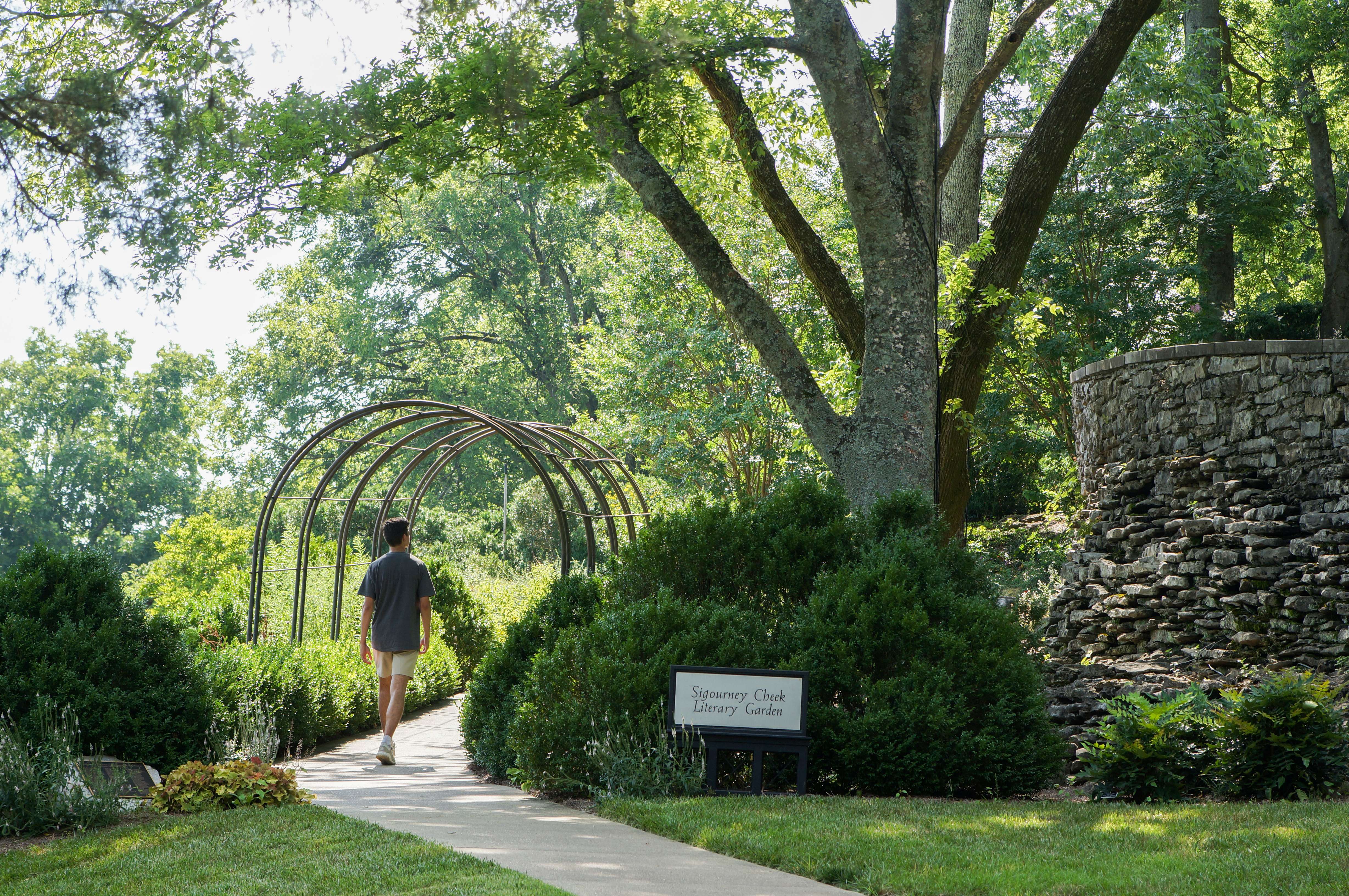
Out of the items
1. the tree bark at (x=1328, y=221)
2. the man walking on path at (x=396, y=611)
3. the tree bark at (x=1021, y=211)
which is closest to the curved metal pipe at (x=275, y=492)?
the man walking on path at (x=396, y=611)

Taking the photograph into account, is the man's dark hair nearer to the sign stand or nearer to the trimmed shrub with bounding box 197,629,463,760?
the trimmed shrub with bounding box 197,629,463,760

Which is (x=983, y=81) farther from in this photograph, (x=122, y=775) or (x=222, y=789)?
(x=122, y=775)

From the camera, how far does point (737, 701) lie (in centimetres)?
582

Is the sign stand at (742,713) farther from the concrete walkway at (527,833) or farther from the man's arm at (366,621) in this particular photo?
the man's arm at (366,621)

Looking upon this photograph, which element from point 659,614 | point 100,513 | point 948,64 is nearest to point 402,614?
point 659,614

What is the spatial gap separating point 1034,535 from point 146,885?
43.7ft

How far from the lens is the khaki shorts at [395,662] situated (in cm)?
770

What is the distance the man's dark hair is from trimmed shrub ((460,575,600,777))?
101 centimetres

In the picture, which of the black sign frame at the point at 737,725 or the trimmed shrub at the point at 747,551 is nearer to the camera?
the black sign frame at the point at 737,725

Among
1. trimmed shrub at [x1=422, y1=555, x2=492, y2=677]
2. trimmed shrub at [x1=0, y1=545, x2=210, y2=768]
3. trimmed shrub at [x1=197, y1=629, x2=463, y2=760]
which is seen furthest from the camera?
trimmed shrub at [x1=422, y1=555, x2=492, y2=677]

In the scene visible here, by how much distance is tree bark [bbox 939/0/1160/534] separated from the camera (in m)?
9.09

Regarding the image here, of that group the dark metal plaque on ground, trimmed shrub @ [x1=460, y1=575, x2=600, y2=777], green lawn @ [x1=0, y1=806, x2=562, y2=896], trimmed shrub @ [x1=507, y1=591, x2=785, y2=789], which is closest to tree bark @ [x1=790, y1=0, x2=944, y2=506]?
trimmed shrub @ [x1=460, y1=575, x2=600, y2=777]

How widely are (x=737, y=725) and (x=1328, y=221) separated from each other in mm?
16999

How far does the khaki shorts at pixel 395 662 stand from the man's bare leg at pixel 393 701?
39mm
